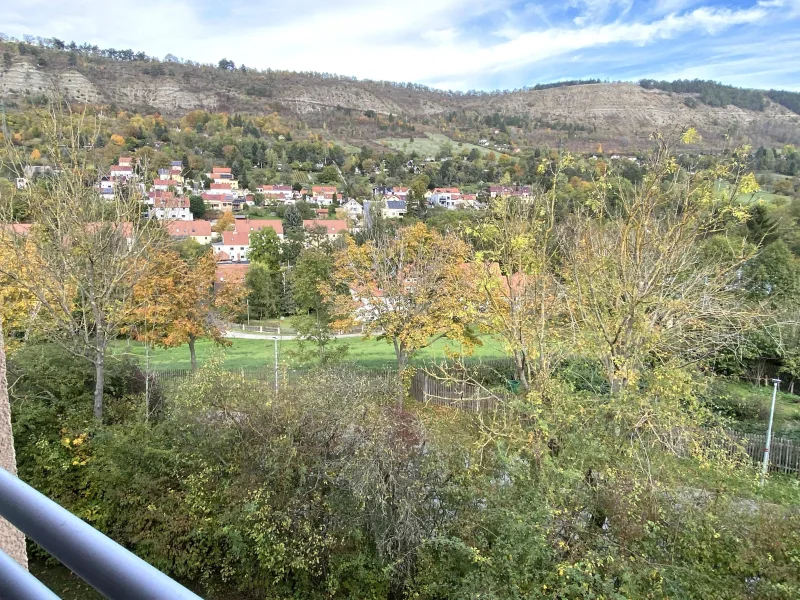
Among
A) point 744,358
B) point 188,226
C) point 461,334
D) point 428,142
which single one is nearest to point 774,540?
point 461,334

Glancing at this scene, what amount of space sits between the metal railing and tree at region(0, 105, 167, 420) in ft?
29.3

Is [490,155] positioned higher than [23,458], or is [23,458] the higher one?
[490,155]

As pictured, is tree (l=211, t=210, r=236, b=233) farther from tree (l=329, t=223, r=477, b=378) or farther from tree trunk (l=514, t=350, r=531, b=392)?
tree trunk (l=514, t=350, r=531, b=392)

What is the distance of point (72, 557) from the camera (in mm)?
686

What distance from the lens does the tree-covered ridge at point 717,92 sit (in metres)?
88.6

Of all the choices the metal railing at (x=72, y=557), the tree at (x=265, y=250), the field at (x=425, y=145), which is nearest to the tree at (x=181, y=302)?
the metal railing at (x=72, y=557)

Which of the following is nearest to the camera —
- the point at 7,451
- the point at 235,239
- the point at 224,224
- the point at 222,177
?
the point at 7,451

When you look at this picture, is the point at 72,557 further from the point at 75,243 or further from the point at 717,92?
the point at 717,92

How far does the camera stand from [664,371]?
6688mm

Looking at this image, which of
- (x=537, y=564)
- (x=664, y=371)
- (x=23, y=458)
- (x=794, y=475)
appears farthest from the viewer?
(x=794, y=475)

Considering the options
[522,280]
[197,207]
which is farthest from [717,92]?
[522,280]

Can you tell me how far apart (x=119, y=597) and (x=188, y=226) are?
71180mm

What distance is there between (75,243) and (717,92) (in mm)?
126582

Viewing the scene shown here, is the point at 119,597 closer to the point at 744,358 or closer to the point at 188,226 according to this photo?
the point at 744,358
